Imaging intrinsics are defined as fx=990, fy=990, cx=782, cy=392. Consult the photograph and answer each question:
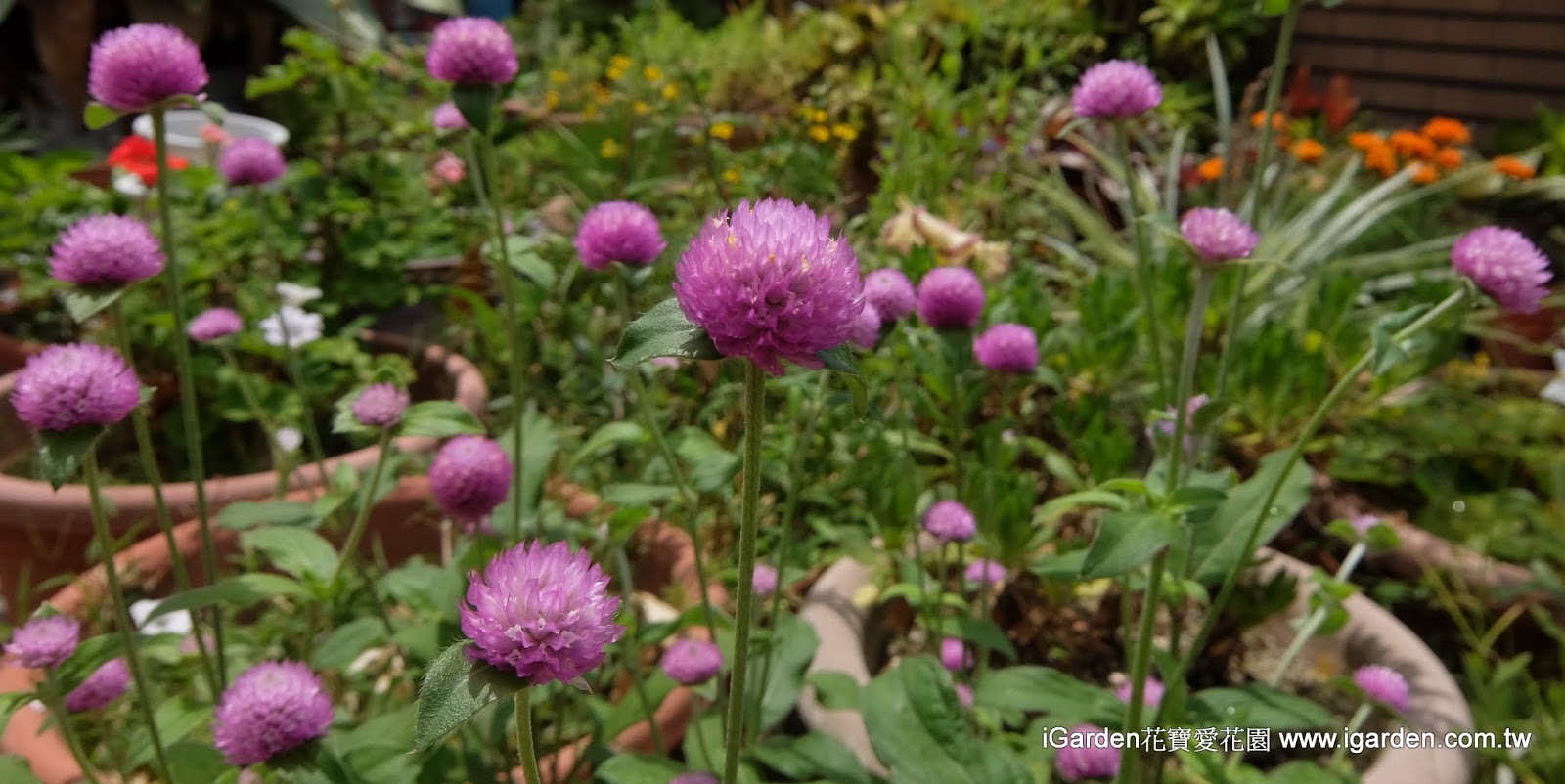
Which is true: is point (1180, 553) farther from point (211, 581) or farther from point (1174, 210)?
point (1174, 210)

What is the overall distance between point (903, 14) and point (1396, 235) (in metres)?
1.95

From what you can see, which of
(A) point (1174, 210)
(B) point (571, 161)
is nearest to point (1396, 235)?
(A) point (1174, 210)

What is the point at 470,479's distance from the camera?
37.9 inches

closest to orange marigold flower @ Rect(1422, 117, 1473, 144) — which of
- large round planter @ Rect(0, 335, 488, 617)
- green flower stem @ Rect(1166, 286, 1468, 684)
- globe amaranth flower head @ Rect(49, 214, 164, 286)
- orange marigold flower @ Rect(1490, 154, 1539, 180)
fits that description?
orange marigold flower @ Rect(1490, 154, 1539, 180)

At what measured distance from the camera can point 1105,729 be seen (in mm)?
956

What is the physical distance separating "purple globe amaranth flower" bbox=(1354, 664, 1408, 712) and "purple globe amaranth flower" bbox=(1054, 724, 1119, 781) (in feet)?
1.16

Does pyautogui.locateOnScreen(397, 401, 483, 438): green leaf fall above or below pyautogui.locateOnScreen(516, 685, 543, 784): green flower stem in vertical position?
below

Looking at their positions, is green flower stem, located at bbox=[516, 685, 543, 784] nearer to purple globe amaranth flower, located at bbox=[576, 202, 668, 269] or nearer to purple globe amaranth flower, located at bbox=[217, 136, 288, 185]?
purple globe amaranth flower, located at bbox=[576, 202, 668, 269]

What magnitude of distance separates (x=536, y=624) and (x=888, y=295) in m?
0.56

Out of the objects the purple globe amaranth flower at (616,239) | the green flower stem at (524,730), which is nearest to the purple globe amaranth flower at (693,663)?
the purple globe amaranth flower at (616,239)

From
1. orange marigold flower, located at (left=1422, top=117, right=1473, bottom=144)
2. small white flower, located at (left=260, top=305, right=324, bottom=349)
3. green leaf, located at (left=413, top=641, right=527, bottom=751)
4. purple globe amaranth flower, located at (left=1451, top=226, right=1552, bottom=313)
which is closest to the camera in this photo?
green leaf, located at (left=413, top=641, right=527, bottom=751)

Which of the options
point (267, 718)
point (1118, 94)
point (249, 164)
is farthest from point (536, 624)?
point (249, 164)

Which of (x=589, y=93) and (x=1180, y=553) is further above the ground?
(x=1180, y=553)

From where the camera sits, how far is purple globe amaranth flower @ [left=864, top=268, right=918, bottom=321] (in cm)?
93
